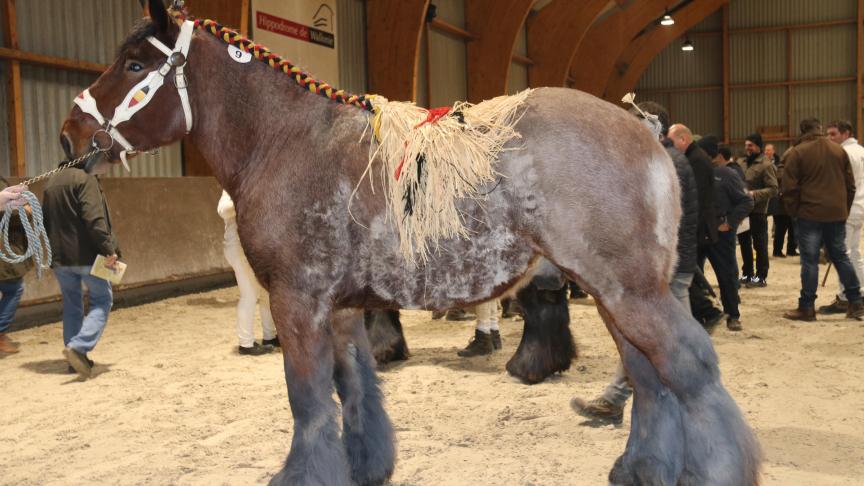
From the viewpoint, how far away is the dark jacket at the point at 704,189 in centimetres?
661

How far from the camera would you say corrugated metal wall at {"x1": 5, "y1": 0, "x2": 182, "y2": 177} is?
8922 millimetres

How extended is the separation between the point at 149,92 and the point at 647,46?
27.0 m

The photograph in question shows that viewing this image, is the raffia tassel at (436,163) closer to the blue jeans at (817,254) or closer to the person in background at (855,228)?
the blue jeans at (817,254)

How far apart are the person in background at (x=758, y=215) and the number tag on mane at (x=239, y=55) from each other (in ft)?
28.3

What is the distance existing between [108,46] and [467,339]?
21.6 ft

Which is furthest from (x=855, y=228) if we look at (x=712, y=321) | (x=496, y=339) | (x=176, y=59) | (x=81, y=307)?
(x=81, y=307)

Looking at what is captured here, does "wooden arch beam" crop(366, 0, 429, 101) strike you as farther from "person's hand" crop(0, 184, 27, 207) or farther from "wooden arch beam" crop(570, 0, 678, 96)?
"wooden arch beam" crop(570, 0, 678, 96)

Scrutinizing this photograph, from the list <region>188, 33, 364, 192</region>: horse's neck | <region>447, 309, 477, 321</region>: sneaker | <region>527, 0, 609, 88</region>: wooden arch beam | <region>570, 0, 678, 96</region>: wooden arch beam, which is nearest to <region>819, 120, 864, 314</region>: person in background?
<region>447, 309, 477, 321</region>: sneaker

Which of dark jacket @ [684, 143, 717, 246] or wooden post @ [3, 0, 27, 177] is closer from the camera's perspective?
dark jacket @ [684, 143, 717, 246]

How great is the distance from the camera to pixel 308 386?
3146 millimetres

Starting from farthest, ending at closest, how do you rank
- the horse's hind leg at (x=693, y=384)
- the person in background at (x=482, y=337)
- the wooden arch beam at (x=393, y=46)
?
the wooden arch beam at (x=393, y=46) → the person in background at (x=482, y=337) → the horse's hind leg at (x=693, y=384)

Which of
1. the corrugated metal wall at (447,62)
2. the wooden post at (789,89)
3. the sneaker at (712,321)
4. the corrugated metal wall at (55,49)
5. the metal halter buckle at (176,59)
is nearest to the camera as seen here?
the metal halter buckle at (176,59)

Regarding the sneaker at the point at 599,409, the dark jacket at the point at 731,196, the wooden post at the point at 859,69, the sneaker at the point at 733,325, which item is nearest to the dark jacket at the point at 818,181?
the dark jacket at the point at 731,196

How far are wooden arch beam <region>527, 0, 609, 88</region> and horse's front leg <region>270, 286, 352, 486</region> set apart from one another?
65.7ft
